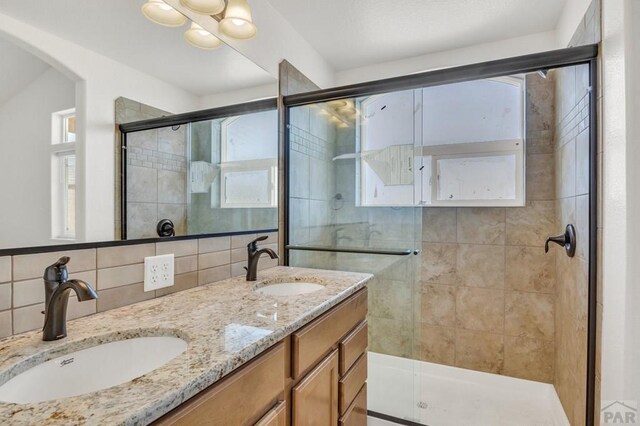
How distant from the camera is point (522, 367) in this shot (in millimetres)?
2258

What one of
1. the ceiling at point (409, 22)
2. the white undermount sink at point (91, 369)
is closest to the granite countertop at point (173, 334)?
the white undermount sink at point (91, 369)

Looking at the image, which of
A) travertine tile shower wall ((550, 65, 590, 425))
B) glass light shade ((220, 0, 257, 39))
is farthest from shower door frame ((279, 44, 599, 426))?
glass light shade ((220, 0, 257, 39))

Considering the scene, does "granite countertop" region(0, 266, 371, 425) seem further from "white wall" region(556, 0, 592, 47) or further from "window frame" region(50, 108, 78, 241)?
"white wall" region(556, 0, 592, 47)

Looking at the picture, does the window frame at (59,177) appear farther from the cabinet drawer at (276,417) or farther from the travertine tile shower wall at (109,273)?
the cabinet drawer at (276,417)

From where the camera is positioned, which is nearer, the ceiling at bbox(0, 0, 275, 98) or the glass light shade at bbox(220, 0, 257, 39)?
the ceiling at bbox(0, 0, 275, 98)

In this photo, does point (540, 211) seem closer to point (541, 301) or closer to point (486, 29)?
point (541, 301)

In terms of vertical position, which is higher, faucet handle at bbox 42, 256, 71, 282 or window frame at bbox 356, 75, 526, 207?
window frame at bbox 356, 75, 526, 207

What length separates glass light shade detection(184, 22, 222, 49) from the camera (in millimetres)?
1400

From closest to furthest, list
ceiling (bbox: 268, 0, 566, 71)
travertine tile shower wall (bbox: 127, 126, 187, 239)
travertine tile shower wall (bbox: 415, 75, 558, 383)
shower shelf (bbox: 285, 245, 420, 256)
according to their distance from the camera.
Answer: travertine tile shower wall (bbox: 127, 126, 187, 239)
ceiling (bbox: 268, 0, 566, 71)
shower shelf (bbox: 285, 245, 420, 256)
travertine tile shower wall (bbox: 415, 75, 558, 383)

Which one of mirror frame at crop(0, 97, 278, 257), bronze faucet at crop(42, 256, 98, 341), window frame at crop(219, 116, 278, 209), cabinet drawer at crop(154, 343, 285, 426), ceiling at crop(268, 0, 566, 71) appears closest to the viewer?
cabinet drawer at crop(154, 343, 285, 426)

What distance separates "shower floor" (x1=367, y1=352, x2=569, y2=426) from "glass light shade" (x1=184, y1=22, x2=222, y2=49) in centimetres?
213

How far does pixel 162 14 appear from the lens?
1260 millimetres

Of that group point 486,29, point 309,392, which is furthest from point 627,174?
point 486,29

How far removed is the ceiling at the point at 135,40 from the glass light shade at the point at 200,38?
0.08 feet
